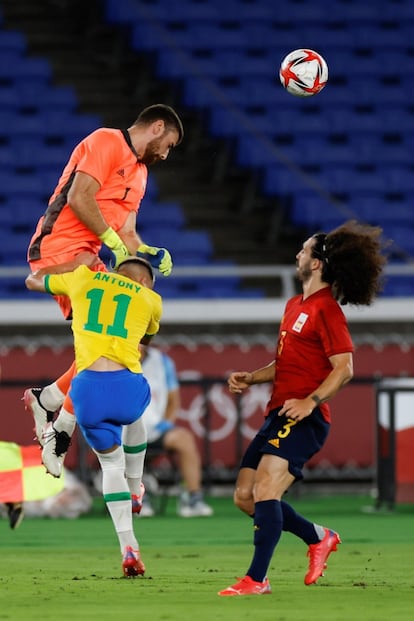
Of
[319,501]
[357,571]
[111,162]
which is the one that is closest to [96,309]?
[111,162]

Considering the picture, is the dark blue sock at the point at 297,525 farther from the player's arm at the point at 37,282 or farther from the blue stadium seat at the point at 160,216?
the blue stadium seat at the point at 160,216

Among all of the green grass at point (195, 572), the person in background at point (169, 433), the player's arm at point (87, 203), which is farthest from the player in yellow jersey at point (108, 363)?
the person in background at point (169, 433)

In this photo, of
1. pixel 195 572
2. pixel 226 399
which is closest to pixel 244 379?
pixel 195 572

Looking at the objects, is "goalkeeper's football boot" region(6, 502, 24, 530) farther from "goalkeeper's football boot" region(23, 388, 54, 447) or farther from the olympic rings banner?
the olympic rings banner

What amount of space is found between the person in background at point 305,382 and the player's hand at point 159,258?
30.8 inches

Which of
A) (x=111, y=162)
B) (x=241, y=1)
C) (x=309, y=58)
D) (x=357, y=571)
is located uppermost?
(x=241, y=1)

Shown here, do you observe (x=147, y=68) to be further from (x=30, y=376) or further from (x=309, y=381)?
(x=309, y=381)

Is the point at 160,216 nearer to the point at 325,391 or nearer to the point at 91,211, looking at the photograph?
the point at 91,211

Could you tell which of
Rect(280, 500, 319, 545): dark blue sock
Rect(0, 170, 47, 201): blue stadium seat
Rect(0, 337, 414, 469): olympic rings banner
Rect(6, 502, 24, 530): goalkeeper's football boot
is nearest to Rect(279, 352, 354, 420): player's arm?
Rect(280, 500, 319, 545): dark blue sock

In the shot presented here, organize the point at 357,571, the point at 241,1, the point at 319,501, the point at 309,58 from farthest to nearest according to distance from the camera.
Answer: the point at 241,1 < the point at 319,501 < the point at 309,58 < the point at 357,571

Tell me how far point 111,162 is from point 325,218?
1036 cm

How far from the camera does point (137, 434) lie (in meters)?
8.52

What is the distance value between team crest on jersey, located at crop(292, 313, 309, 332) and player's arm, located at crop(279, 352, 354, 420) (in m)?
0.26

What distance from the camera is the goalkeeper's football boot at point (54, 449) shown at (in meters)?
8.36
